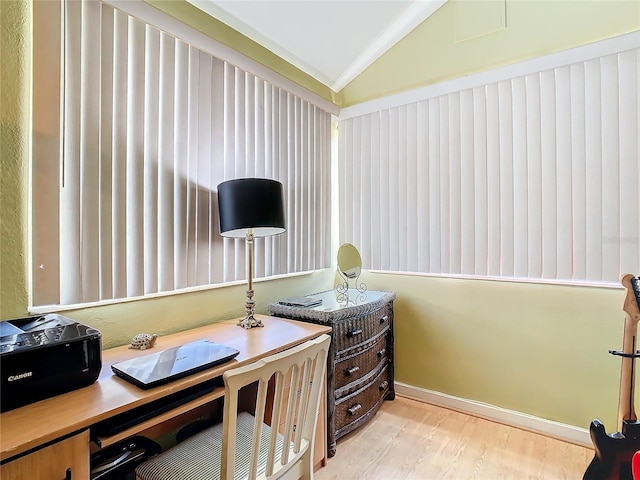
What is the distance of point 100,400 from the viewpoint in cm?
97

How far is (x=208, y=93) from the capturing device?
187 cm

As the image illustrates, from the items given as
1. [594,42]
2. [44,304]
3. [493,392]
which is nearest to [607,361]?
[493,392]

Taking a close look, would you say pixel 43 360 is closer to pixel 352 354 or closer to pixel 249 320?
pixel 249 320

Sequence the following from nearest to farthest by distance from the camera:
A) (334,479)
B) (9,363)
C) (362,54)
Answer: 1. (9,363)
2. (334,479)
3. (362,54)

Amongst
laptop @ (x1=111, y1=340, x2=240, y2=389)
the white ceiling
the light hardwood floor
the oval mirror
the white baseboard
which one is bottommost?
the light hardwood floor

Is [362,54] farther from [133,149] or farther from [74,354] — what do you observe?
[74,354]

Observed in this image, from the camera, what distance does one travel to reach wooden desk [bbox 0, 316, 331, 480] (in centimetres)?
81

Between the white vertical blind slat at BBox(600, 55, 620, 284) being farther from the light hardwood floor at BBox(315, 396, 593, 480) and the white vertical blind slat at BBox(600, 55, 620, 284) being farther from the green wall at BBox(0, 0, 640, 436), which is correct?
the light hardwood floor at BBox(315, 396, 593, 480)

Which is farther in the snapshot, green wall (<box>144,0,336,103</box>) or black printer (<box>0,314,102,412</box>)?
green wall (<box>144,0,336,103</box>)

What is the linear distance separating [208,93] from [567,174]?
2.08 meters

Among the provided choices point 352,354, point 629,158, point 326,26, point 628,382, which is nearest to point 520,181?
point 629,158

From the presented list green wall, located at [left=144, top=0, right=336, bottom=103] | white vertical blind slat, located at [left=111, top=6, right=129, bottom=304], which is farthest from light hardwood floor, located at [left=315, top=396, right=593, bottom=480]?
green wall, located at [left=144, top=0, right=336, bottom=103]

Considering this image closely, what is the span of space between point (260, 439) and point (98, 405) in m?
0.47

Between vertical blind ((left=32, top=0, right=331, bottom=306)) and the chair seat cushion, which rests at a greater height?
vertical blind ((left=32, top=0, right=331, bottom=306))
